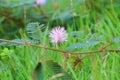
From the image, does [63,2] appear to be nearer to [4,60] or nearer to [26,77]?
[4,60]

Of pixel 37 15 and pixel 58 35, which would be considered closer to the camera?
pixel 58 35

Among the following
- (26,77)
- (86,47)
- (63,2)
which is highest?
(63,2)

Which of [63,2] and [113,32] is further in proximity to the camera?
[63,2]

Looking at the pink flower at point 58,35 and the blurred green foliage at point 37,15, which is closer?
the pink flower at point 58,35

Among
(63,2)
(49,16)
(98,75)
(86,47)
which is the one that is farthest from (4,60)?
(63,2)

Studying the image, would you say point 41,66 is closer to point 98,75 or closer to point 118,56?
point 98,75

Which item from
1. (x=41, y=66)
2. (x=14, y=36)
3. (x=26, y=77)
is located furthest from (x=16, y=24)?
(x=41, y=66)

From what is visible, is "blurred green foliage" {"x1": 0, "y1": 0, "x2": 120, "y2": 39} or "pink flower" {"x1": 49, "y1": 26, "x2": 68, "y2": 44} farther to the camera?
"blurred green foliage" {"x1": 0, "y1": 0, "x2": 120, "y2": 39}

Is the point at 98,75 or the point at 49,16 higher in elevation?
the point at 49,16

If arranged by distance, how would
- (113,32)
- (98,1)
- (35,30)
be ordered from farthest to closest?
(98,1)
(113,32)
(35,30)

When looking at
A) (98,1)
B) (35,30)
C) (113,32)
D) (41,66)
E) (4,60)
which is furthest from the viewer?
(98,1)
